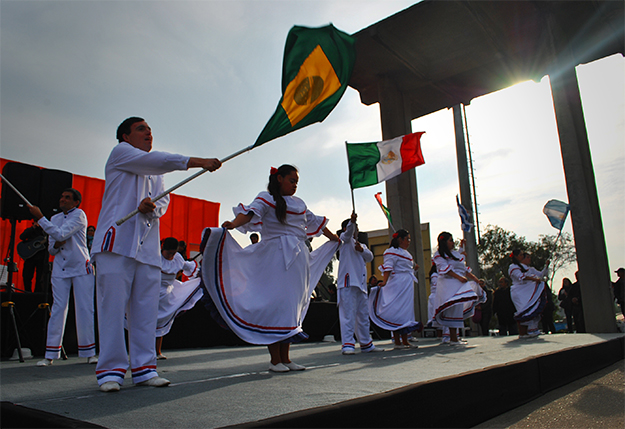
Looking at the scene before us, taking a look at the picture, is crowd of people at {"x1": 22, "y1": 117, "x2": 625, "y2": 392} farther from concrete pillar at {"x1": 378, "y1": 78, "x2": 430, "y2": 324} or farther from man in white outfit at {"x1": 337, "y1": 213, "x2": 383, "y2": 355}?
concrete pillar at {"x1": 378, "y1": 78, "x2": 430, "y2": 324}

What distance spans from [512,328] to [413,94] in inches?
348

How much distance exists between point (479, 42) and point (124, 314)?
14.1 meters

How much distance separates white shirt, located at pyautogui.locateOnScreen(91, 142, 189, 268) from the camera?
307 centimetres

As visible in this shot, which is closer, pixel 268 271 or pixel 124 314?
pixel 124 314

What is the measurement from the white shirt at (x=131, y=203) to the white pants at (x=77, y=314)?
2460mm

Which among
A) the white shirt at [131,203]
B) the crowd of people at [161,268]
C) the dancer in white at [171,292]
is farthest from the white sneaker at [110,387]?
the dancer in white at [171,292]

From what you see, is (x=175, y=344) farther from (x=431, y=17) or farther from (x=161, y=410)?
(x=431, y=17)

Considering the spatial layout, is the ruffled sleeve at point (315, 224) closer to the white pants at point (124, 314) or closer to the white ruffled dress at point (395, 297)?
the white pants at point (124, 314)

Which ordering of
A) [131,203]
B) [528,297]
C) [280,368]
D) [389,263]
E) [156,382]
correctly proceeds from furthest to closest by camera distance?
1. [528,297]
2. [389,263]
3. [280,368]
4. [131,203]
5. [156,382]

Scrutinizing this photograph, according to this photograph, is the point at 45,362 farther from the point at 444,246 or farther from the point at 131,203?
the point at 444,246

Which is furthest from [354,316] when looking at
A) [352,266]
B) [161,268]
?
[161,268]

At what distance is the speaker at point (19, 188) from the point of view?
6020 millimetres

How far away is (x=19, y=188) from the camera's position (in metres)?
6.17

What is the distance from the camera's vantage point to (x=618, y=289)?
1241 cm
